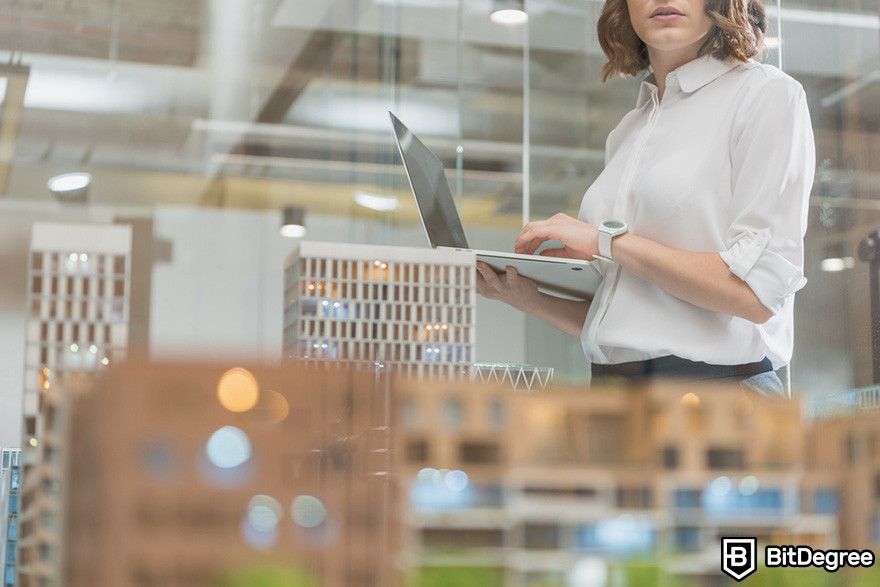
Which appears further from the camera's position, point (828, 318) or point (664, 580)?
point (828, 318)

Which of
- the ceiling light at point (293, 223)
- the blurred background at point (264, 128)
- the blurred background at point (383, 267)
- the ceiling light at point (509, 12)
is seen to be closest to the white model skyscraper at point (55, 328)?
the blurred background at point (383, 267)

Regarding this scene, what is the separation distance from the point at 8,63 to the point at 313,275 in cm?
343

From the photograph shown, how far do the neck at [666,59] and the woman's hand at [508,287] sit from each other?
35cm

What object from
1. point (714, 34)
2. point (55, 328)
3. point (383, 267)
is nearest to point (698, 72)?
point (714, 34)

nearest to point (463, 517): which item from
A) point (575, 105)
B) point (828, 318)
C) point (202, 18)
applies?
point (828, 318)

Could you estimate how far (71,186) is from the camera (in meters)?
4.14

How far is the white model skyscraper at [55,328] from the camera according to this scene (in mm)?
764

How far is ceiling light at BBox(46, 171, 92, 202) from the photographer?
162 inches

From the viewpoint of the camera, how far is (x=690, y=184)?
150 centimetres

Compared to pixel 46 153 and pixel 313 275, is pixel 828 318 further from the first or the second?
pixel 46 153

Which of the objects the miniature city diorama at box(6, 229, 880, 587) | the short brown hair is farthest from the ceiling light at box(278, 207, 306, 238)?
the miniature city diorama at box(6, 229, 880, 587)

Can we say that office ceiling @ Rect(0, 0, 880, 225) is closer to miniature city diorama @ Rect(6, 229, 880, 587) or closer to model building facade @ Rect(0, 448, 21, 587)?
model building facade @ Rect(0, 448, 21, 587)

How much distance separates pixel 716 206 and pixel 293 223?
308cm

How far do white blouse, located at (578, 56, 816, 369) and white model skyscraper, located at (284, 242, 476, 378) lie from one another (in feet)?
1.30
